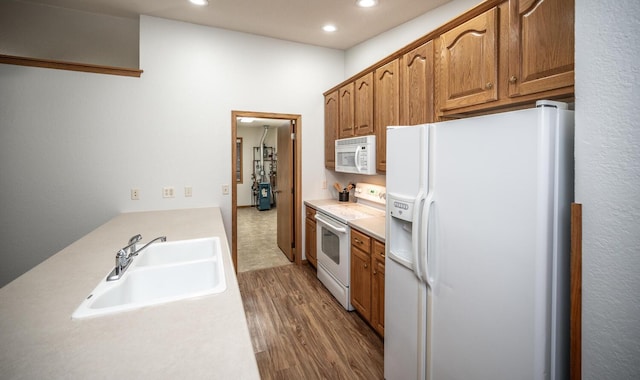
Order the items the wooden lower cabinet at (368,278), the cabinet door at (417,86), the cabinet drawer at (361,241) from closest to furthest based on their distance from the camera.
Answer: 1. the cabinet door at (417,86)
2. the wooden lower cabinet at (368,278)
3. the cabinet drawer at (361,241)

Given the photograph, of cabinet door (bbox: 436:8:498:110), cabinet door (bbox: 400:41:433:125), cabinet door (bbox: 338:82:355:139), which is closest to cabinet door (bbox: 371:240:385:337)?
cabinet door (bbox: 400:41:433:125)

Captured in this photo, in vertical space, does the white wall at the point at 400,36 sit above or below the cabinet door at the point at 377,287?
above

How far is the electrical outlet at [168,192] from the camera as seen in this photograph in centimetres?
319

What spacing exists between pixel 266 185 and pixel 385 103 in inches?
242

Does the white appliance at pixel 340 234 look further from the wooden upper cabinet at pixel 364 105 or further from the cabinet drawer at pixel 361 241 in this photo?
the wooden upper cabinet at pixel 364 105

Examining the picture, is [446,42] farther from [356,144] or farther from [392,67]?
[356,144]

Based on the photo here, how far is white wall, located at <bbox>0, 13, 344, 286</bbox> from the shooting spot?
2.75m

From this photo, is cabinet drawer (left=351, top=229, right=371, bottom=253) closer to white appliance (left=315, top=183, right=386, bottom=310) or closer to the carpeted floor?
white appliance (left=315, top=183, right=386, bottom=310)

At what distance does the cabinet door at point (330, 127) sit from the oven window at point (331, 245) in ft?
3.06

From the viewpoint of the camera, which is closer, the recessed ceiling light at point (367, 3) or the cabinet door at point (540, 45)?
the cabinet door at point (540, 45)

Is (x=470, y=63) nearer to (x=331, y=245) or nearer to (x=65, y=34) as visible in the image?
(x=331, y=245)

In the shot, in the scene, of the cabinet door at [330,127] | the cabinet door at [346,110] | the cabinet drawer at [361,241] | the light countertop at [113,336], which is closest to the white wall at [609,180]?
the light countertop at [113,336]

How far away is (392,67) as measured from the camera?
2549 mm

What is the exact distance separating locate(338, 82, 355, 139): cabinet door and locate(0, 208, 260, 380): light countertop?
7.60 ft
